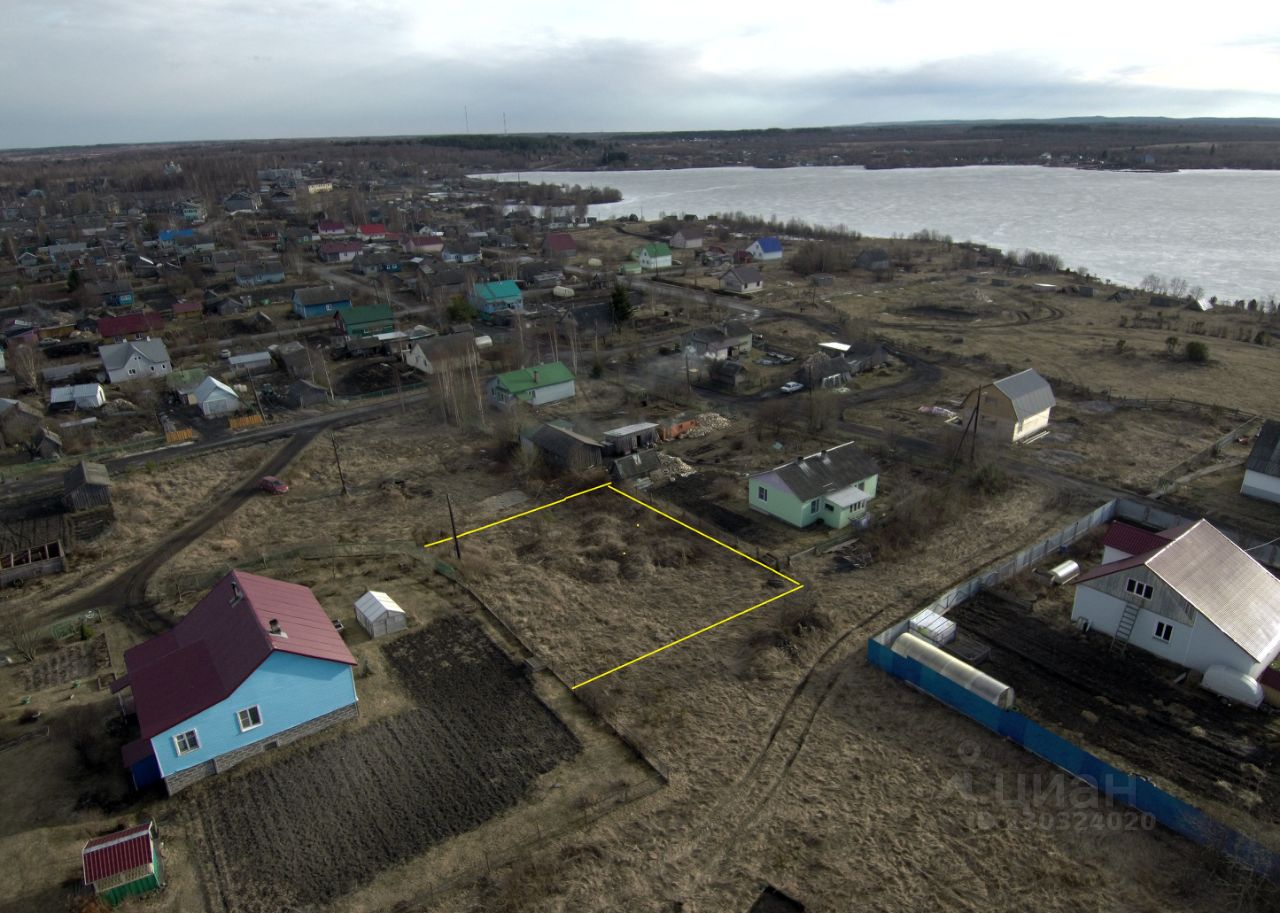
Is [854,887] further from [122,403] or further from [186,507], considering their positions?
[122,403]

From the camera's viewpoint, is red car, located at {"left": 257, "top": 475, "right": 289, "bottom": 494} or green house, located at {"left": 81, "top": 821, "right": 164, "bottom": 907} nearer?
green house, located at {"left": 81, "top": 821, "right": 164, "bottom": 907}

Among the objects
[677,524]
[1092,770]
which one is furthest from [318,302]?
[1092,770]

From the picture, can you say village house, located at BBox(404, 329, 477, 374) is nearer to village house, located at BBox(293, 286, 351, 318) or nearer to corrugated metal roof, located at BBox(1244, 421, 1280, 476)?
village house, located at BBox(293, 286, 351, 318)

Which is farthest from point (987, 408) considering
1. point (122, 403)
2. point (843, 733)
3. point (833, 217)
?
point (833, 217)

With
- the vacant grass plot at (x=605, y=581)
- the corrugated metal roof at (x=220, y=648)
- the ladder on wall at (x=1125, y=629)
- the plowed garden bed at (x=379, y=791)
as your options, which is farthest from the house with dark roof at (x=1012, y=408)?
the corrugated metal roof at (x=220, y=648)

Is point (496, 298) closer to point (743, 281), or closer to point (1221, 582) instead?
point (743, 281)

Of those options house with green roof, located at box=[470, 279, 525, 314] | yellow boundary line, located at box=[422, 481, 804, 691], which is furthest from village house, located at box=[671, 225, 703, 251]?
yellow boundary line, located at box=[422, 481, 804, 691]

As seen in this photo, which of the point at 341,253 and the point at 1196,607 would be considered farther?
the point at 341,253
